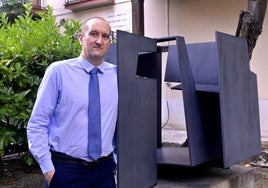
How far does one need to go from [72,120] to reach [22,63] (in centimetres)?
166

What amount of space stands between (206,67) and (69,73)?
1.62 meters

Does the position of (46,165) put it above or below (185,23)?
below

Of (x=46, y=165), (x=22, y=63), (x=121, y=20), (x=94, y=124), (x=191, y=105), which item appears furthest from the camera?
(x=121, y=20)

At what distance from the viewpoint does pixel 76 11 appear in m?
12.4

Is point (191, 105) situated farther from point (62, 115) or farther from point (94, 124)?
point (62, 115)

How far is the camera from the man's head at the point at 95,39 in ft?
7.67

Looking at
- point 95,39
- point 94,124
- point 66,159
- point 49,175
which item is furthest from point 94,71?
point 49,175

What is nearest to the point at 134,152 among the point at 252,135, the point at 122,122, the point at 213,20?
the point at 122,122

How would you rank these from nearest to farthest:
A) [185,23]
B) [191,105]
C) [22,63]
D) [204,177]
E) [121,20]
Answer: [191,105]
[204,177]
[22,63]
[185,23]
[121,20]

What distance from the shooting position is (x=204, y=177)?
3414 millimetres

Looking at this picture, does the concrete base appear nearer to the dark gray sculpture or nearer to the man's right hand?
the dark gray sculpture

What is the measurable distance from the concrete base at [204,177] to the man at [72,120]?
964mm

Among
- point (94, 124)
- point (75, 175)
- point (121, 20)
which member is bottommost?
point (75, 175)

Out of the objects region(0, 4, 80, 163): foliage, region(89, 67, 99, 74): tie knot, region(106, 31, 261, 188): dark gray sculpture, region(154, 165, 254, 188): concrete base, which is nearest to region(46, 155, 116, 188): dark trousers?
region(106, 31, 261, 188): dark gray sculpture
